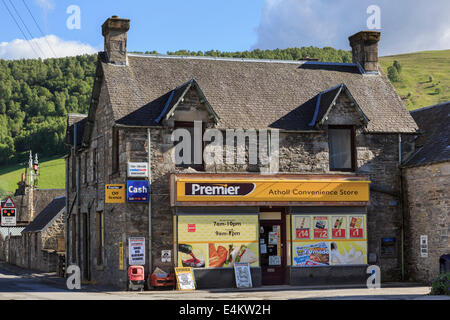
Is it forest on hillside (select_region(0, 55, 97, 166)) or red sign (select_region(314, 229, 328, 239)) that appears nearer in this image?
red sign (select_region(314, 229, 328, 239))

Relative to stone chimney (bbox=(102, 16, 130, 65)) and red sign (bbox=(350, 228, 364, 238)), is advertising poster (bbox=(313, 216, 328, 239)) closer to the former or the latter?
red sign (bbox=(350, 228, 364, 238))

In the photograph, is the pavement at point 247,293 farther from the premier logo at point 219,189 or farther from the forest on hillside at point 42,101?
the forest on hillside at point 42,101

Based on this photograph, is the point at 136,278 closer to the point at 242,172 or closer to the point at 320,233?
the point at 242,172

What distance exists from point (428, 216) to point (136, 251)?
10971mm

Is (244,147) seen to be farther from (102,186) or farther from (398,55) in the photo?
(398,55)

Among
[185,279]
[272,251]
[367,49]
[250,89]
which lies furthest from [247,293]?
[367,49]

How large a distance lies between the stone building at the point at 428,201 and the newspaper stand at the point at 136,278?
1061 cm

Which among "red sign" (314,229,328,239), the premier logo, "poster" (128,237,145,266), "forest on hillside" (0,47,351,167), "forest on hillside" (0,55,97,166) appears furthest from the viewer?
"forest on hillside" (0,55,97,166)

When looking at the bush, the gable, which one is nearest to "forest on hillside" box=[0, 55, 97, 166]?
the gable

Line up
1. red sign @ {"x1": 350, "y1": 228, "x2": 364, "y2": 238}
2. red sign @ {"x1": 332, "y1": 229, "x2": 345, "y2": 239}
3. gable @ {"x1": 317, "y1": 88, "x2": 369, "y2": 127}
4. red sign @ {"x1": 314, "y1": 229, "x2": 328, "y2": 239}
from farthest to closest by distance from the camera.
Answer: gable @ {"x1": 317, "y1": 88, "x2": 369, "y2": 127}, red sign @ {"x1": 350, "y1": 228, "x2": 364, "y2": 238}, red sign @ {"x1": 332, "y1": 229, "x2": 345, "y2": 239}, red sign @ {"x1": 314, "y1": 229, "x2": 328, "y2": 239}

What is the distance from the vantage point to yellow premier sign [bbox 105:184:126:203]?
24312 mm

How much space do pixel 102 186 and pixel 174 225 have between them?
5.01 m

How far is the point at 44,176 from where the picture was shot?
107312 millimetres

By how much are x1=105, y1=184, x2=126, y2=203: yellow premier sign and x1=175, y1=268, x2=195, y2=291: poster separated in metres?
3.21
